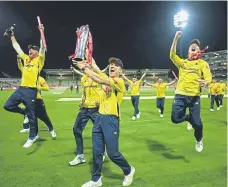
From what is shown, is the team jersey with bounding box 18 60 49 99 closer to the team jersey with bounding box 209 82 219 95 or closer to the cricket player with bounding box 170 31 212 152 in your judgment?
the cricket player with bounding box 170 31 212 152

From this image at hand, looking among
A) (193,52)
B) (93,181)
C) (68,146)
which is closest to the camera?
(93,181)

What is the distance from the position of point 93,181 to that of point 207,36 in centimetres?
6524

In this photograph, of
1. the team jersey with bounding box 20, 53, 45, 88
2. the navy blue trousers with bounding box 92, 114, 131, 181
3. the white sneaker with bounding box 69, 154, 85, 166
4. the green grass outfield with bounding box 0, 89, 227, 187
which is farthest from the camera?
the team jersey with bounding box 20, 53, 45, 88

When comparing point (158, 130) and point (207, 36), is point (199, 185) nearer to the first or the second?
point (158, 130)

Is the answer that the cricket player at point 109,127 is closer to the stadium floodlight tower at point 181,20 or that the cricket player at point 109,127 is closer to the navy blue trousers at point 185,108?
the stadium floodlight tower at point 181,20

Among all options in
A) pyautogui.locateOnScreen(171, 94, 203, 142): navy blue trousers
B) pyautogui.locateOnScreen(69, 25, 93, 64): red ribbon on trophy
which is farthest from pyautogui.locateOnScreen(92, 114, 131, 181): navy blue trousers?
pyautogui.locateOnScreen(171, 94, 203, 142): navy blue trousers

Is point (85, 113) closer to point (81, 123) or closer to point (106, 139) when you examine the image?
point (81, 123)

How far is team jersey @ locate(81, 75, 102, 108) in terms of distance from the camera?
6715 mm

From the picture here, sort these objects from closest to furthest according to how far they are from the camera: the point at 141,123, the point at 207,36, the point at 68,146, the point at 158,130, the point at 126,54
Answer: the point at 68,146
the point at 158,130
the point at 141,123
the point at 207,36
the point at 126,54

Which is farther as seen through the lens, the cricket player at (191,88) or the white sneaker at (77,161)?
the cricket player at (191,88)

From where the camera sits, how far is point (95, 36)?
69.4 metres

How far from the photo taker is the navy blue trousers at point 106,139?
508cm

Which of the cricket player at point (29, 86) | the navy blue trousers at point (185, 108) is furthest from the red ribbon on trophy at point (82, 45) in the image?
the navy blue trousers at point (185, 108)

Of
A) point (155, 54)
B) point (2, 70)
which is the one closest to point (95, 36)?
point (155, 54)
